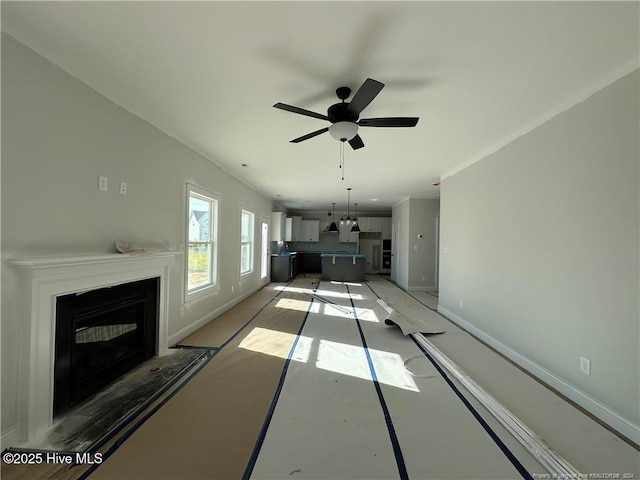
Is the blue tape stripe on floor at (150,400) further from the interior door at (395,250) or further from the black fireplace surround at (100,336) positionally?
the interior door at (395,250)

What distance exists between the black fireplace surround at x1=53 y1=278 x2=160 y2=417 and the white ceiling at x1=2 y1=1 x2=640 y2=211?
1743 millimetres

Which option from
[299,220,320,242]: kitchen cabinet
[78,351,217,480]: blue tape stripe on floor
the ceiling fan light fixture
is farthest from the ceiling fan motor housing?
[299,220,320,242]: kitchen cabinet

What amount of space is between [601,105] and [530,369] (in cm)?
251

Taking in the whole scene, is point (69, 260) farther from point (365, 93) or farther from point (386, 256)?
point (386, 256)

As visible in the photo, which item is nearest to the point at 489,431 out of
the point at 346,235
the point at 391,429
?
the point at 391,429

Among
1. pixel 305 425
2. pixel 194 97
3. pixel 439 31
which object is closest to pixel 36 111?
pixel 194 97

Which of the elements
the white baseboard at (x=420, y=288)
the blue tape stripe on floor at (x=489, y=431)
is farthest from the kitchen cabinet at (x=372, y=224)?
the blue tape stripe on floor at (x=489, y=431)

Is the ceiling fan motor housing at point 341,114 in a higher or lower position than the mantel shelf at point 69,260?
higher

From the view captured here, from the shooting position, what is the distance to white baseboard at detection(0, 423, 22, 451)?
1525 mm

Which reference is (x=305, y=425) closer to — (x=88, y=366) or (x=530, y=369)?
(x=88, y=366)

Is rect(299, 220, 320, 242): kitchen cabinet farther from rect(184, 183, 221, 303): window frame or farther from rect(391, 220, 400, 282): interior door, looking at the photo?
rect(184, 183, 221, 303): window frame

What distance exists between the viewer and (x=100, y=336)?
2.15m

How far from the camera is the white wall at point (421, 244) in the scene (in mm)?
7016

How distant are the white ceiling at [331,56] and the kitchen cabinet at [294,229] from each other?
678cm
